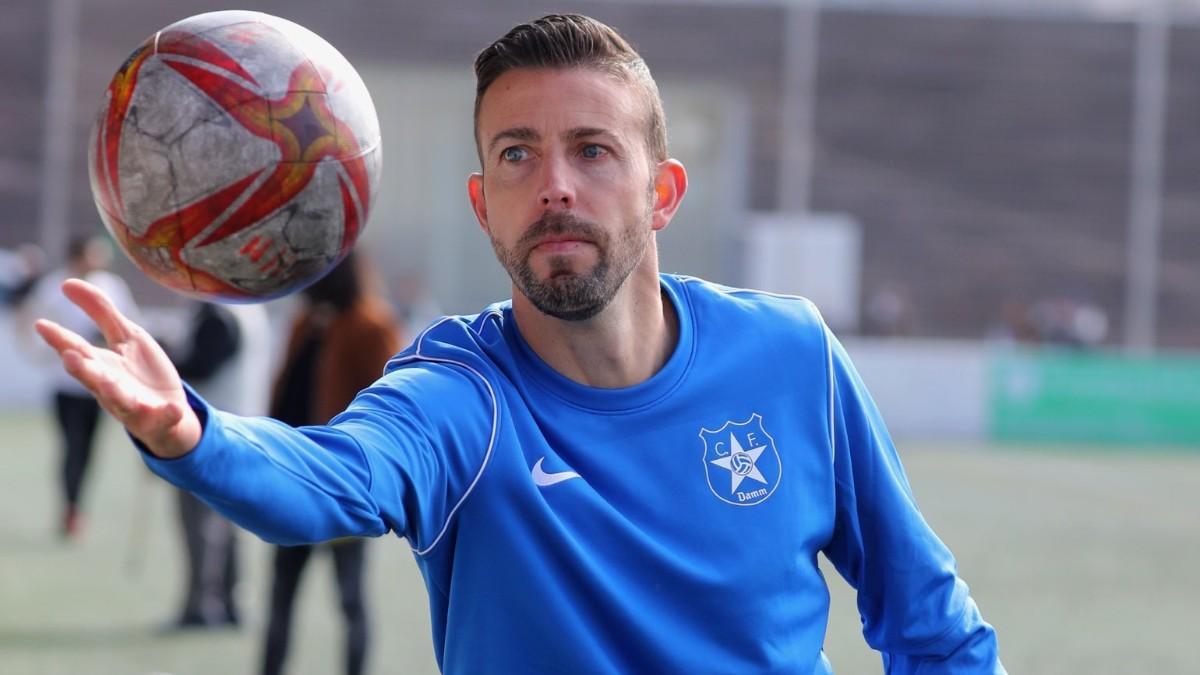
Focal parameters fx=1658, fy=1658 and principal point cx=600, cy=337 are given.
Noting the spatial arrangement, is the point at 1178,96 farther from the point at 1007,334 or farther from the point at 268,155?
the point at 268,155

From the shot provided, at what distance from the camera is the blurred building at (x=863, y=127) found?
94.1 ft

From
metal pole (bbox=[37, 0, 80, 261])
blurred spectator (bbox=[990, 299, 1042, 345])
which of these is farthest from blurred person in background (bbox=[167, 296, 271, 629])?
blurred spectator (bbox=[990, 299, 1042, 345])

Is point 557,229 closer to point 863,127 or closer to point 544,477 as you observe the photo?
point 544,477

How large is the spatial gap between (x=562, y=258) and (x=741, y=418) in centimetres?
43

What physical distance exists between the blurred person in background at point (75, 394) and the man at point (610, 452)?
822 centimetres

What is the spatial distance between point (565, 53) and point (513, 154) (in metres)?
0.18

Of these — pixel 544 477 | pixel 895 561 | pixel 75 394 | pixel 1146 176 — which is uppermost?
pixel 1146 176

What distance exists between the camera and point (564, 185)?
8.32 ft

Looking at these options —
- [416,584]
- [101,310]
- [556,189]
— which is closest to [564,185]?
[556,189]

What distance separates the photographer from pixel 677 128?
2989cm

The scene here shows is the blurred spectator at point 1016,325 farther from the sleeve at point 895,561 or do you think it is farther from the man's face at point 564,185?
the man's face at point 564,185

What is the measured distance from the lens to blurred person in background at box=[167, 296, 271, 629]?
8.02m

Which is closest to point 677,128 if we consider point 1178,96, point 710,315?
point 1178,96

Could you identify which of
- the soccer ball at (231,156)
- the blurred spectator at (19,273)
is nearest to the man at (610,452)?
the soccer ball at (231,156)
